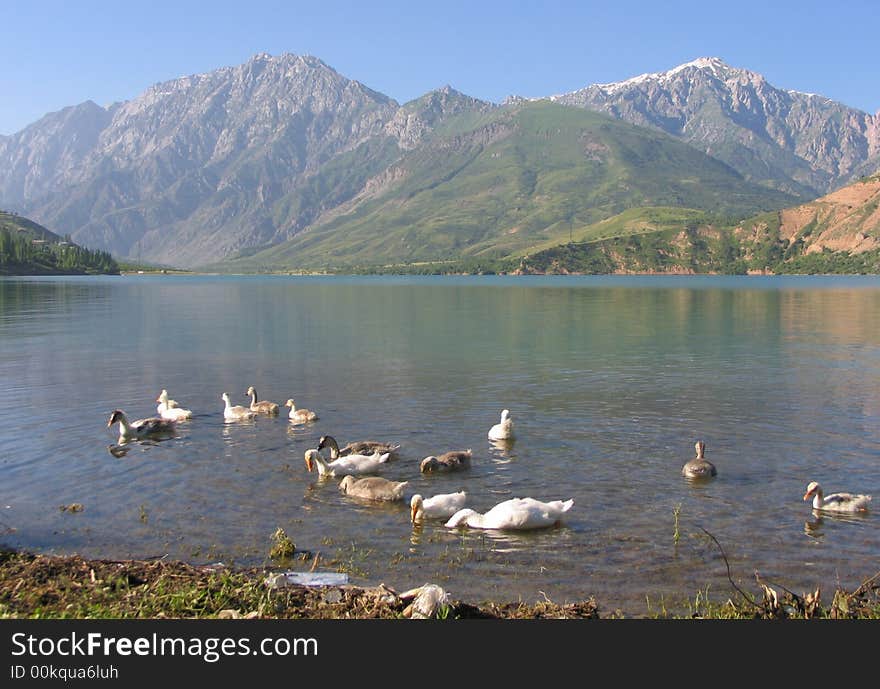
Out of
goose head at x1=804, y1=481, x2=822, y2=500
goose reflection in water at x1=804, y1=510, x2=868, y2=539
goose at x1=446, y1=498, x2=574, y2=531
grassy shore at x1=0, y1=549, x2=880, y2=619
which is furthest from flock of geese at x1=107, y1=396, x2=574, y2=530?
goose head at x1=804, y1=481, x2=822, y2=500

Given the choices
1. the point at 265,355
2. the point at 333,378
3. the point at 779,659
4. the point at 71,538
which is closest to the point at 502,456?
the point at 71,538

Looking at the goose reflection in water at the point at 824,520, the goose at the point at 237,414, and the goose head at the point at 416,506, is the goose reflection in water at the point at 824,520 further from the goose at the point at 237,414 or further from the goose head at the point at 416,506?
the goose at the point at 237,414

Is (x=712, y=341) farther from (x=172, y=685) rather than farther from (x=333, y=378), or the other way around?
(x=172, y=685)

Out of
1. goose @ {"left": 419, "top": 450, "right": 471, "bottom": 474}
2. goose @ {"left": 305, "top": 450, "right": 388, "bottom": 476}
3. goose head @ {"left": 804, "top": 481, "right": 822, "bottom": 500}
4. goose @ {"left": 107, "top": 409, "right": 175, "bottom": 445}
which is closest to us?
goose head @ {"left": 804, "top": 481, "right": 822, "bottom": 500}

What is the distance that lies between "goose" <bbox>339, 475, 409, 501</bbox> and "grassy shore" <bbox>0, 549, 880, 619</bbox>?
23.3ft

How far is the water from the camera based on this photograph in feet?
58.0

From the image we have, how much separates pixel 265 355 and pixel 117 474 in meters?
34.3

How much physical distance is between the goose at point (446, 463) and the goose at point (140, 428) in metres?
12.5

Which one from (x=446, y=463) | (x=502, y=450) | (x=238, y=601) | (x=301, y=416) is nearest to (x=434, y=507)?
(x=446, y=463)

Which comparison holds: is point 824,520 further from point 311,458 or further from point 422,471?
point 311,458

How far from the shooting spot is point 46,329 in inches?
3078

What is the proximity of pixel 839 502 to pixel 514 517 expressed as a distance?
9.45 metres

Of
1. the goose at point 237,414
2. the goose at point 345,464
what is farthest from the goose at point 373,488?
the goose at point 237,414

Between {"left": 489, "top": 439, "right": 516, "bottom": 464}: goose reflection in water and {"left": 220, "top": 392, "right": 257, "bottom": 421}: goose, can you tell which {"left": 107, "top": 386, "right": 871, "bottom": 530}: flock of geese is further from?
A: {"left": 489, "top": 439, "right": 516, "bottom": 464}: goose reflection in water
